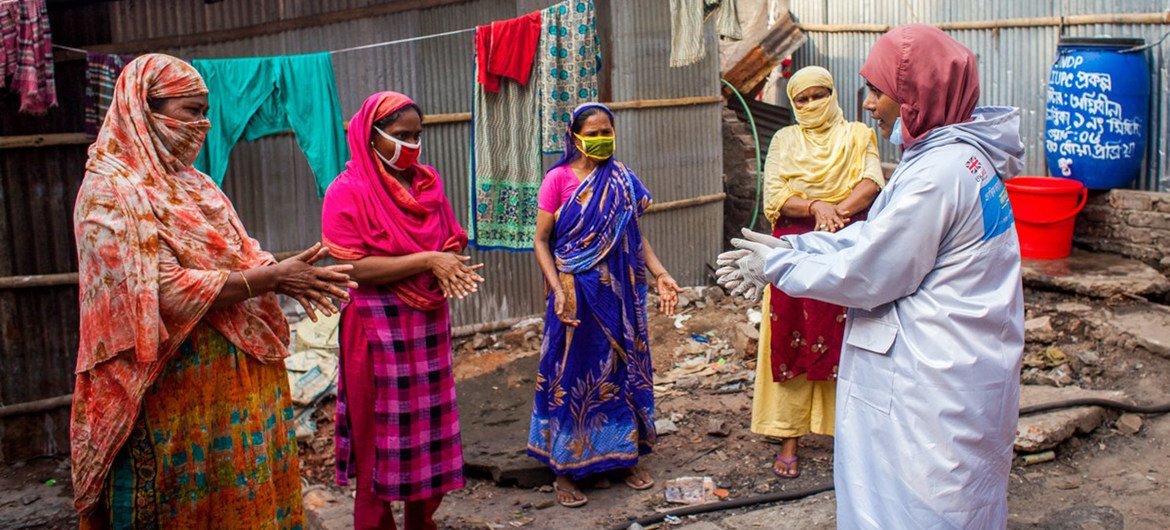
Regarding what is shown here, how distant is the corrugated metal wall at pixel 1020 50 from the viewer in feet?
25.3

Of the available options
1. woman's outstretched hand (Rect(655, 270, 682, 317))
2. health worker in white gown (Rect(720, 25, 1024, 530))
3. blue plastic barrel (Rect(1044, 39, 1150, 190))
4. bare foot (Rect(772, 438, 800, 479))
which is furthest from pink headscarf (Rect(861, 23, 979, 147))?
blue plastic barrel (Rect(1044, 39, 1150, 190))

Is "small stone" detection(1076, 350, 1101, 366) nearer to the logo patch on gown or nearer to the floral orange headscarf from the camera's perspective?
the logo patch on gown

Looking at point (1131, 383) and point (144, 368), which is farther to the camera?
point (1131, 383)

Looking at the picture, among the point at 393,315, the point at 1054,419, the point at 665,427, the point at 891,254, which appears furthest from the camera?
the point at 665,427

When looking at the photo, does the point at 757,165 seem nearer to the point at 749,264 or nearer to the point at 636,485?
the point at 636,485

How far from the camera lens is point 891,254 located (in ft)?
9.12

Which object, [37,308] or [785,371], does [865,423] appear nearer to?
[785,371]

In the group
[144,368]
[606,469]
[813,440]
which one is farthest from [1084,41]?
[144,368]

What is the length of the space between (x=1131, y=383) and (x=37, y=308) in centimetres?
636

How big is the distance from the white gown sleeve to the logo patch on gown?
0.36 feet

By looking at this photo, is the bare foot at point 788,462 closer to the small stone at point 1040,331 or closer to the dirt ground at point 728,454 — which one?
the dirt ground at point 728,454

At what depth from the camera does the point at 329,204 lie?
398 cm

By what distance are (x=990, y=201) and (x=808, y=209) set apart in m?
2.16

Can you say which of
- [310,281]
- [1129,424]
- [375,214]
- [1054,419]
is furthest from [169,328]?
[1129,424]
